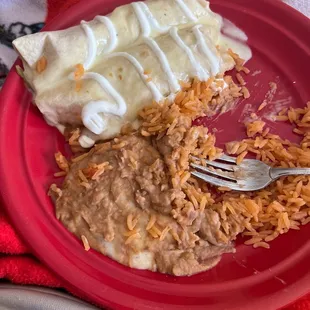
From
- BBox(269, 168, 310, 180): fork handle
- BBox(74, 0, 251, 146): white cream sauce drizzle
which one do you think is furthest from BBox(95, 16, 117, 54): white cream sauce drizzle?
BBox(269, 168, 310, 180): fork handle

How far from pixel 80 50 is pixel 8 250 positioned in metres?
0.63

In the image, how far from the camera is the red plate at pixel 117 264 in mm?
1376

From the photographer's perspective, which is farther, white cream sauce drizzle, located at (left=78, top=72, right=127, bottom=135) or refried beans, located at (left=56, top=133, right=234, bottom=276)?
white cream sauce drizzle, located at (left=78, top=72, right=127, bottom=135)

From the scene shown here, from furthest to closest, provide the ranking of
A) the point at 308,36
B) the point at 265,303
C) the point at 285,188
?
the point at 308,36, the point at 285,188, the point at 265,303

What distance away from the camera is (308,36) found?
179 cm

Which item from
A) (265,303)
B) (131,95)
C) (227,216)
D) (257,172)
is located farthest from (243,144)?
(265,303)

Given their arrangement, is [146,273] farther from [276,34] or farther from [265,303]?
[276,34]

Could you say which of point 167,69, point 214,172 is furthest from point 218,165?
point 167,69

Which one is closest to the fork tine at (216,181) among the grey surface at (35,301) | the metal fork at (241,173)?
the metal fork at (241,173)

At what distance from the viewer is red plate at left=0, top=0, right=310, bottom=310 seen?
4.51 ft

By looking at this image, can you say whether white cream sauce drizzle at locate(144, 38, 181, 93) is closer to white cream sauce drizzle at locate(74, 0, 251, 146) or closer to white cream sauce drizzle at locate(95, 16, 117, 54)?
white cream sauce drizzle at locate(74, 0, 251, 146)

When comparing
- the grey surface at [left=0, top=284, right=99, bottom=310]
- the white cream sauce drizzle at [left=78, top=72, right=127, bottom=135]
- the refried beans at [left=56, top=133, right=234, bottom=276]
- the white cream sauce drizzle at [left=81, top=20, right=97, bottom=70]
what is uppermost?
the white cream sauce drizzle at [left=81, top=20, right=97, bottom=70]

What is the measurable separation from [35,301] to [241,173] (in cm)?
68

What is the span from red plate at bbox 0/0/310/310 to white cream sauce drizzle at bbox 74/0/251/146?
16 cm
